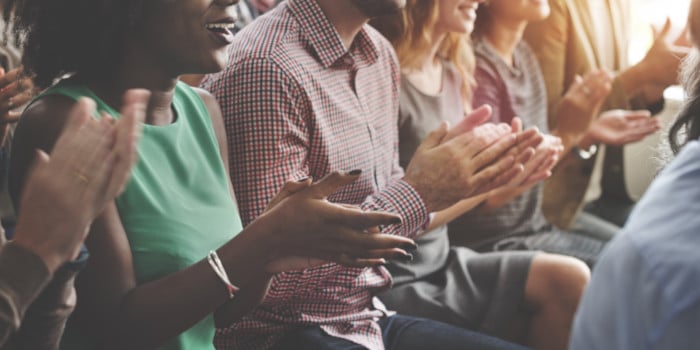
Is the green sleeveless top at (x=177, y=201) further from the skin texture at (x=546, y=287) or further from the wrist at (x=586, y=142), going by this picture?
the wrist at (x=586, y=142)

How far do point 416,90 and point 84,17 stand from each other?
79cm

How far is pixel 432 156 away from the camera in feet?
4.10

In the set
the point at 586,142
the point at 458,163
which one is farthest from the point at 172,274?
the point at 586,142

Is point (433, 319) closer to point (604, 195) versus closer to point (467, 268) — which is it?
point (467, 268)

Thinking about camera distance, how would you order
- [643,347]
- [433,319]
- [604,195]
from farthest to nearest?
[604,195], [433,319], [643,347]

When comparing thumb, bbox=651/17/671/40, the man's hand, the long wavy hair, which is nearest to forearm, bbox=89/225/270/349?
the man's hand

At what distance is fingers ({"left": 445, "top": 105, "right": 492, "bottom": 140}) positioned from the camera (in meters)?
1.32

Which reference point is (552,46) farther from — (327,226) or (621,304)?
(621,304)

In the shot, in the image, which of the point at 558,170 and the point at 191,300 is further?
the point at 558,170

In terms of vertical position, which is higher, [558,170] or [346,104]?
[346,104]

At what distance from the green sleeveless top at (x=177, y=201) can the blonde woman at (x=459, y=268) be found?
1.50ft

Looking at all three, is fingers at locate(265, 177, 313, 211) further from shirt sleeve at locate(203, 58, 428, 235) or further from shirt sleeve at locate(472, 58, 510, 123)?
shirt sleeve at locate(472, 58, 510, 123)

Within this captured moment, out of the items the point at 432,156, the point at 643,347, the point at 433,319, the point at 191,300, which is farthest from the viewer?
the point at 433,319

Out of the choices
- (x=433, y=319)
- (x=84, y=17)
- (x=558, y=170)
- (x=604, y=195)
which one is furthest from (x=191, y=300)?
(x=604, y=195)
